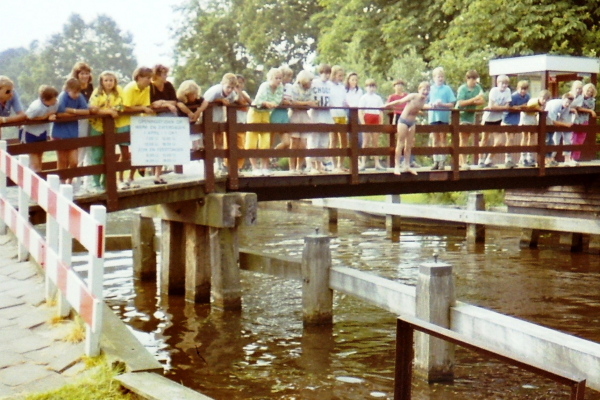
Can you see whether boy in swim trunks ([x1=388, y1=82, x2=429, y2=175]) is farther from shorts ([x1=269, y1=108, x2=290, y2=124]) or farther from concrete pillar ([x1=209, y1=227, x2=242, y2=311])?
concrete pillar ([x1=209, y1=227, x2=242, y2=311])

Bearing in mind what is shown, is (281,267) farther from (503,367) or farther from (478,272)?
(478,272)

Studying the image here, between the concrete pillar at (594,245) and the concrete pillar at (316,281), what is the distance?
8.83 meters

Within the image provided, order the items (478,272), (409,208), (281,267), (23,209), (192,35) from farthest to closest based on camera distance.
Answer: (192,35), (409,208), (478,272), (281,267), (23,209)

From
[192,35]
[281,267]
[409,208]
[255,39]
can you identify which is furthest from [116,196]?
[192,35]

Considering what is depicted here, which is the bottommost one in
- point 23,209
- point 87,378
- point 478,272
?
point 478,272

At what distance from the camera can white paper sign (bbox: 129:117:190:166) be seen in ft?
31.6

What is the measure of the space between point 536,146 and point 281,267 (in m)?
6.81

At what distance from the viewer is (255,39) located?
1791 inches

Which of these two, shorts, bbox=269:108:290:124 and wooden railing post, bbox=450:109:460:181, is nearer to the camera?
Result: shorts, bbox=269:108:290:124

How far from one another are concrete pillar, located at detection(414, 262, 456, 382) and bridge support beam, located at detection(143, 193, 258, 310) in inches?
142

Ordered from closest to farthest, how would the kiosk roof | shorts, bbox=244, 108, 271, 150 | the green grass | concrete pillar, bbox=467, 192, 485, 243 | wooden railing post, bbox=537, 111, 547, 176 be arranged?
the green grass, shorts, bbox=244, 108, 271, 150, wooden railing post, bbox=537, 111, 547, 176, concrete pillar, bbox=467, 192, 485, 243, the kiosk roof

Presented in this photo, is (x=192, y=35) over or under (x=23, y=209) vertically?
over

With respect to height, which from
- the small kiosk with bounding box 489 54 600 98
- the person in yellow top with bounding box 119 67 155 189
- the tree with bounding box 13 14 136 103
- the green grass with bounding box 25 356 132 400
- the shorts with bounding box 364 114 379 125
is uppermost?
the tree with bounding box 13 14 136 103

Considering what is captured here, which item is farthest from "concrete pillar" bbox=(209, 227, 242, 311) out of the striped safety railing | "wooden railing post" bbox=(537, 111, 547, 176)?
"wooden railing post" bbox=(537, 111, 547, 176)
